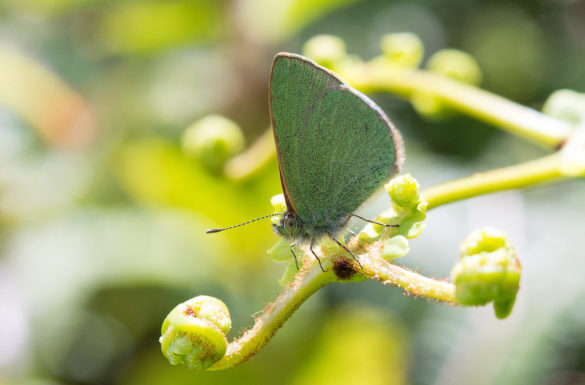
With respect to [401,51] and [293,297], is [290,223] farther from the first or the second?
[401,51]

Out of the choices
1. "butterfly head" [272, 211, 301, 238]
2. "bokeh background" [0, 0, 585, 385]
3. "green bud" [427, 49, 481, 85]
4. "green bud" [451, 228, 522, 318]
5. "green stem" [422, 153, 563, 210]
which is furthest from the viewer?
"bokeh background" [0, 0, 585, 385]

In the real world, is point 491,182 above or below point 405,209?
above

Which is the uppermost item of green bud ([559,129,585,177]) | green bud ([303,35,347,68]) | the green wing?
green bud ([303,35,347,68])

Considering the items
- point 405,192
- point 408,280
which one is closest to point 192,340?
point 408,280

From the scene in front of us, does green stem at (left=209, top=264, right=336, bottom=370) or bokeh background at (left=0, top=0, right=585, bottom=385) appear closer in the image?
green stem at (left=209, top=264, right=336, bottom=370)

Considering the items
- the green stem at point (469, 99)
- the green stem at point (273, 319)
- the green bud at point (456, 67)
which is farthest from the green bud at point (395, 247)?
the green bud at point (456, 67)

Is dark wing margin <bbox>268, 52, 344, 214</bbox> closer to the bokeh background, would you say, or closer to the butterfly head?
the butterfly head

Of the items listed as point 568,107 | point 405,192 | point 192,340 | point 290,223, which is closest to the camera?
point 192,340

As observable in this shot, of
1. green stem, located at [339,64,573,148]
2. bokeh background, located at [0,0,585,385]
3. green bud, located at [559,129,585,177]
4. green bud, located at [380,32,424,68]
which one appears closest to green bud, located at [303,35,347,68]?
green stem, located at [339,64,573,148]
